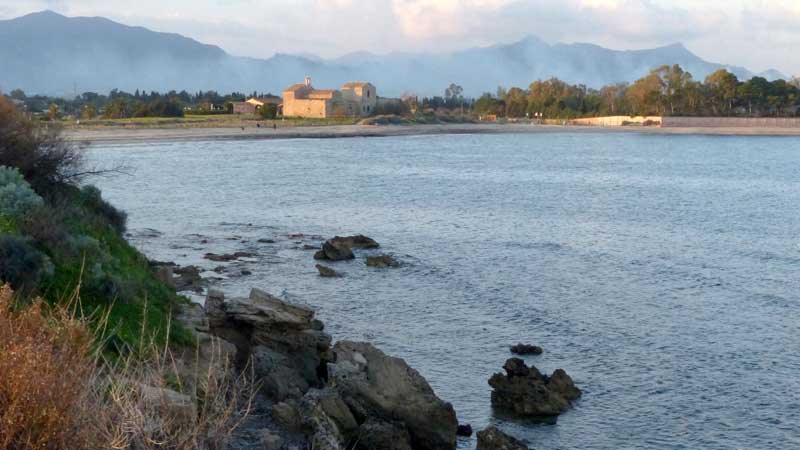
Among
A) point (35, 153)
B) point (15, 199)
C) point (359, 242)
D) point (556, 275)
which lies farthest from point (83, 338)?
point (359, 242)

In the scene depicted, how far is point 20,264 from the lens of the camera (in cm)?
1054

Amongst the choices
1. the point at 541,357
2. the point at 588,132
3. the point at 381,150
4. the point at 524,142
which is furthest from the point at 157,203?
the point at 588,132

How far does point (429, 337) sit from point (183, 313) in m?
5.73

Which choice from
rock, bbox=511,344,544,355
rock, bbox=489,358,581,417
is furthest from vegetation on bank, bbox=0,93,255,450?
rock, bbox=511,344,544,355

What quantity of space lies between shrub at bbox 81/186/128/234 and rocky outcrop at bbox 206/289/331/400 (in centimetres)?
655

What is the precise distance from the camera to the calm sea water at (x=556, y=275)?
47.8 feet

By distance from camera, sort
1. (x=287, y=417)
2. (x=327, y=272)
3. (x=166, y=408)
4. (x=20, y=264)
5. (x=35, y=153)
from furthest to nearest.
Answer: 1. (x=327, y=272)
2. (x=35, y=153)
3. (x=20, y=264)
4. (x=287, y=417)
5. (x=166, y=408)

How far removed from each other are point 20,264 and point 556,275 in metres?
16.3

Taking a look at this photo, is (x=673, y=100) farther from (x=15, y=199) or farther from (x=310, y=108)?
(x=15, y=199)

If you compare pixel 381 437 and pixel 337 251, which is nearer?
pixel 381 437

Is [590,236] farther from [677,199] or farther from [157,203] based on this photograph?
[157,203]

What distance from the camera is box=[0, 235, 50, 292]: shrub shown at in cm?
1030

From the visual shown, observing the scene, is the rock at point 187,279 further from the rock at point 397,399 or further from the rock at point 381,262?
the rock at point 397,399

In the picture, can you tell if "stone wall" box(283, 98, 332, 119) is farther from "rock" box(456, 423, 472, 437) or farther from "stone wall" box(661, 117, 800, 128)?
"rock" box(456, 423, 472, 437)
